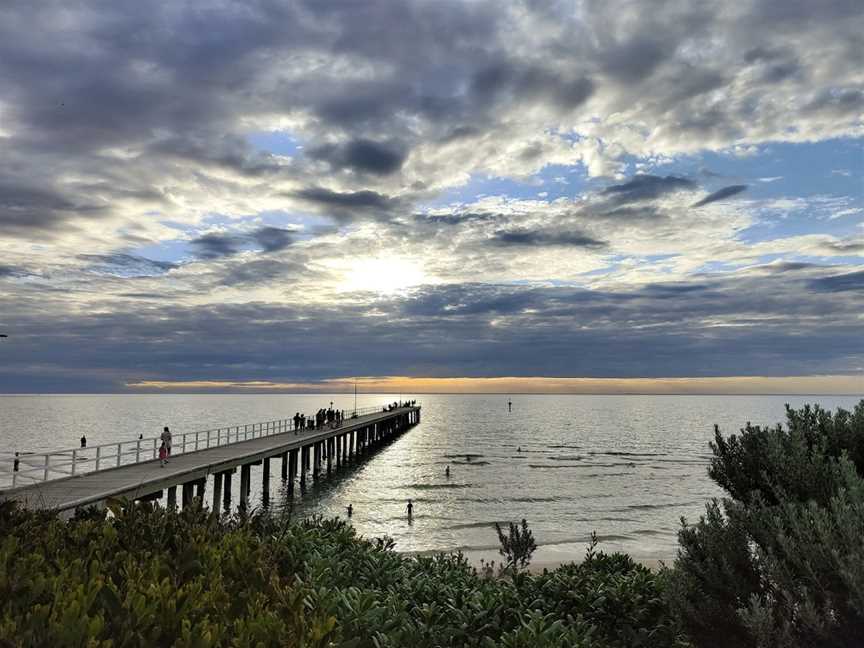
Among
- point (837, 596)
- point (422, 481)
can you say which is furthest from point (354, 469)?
point (837, 596)

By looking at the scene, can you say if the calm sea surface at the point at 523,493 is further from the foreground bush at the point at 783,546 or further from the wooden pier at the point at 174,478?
the foreground bush at the point at 783,546

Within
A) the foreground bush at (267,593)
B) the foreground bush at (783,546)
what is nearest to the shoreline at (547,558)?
the foreground bush at (267,593)

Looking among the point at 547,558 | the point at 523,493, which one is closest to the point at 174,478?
the point at 547,558

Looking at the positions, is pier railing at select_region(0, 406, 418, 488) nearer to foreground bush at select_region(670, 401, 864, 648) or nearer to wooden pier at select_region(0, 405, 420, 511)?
wooden pier at select_region(0, 405, 420, 511)

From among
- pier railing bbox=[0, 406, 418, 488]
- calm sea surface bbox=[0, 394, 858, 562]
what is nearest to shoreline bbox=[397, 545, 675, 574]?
calm sea surface bbox=[0, 394, 858, 562]

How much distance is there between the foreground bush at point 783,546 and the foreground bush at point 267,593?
96 cm

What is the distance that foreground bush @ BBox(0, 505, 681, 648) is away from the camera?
422 centimetres

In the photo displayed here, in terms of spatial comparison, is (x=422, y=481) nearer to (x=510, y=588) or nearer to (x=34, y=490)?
(x=34, y=490)

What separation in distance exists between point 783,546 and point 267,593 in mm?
5235

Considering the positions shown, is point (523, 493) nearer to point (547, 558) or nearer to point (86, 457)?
point (547, 558)

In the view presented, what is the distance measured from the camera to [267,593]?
19.2 feet

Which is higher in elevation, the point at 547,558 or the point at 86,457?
the point at 547,558

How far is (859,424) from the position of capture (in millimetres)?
8328

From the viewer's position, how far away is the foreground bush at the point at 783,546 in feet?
19.9
